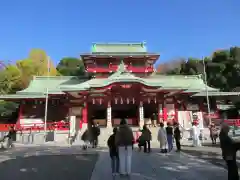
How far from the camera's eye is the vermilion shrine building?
2173 centimetres

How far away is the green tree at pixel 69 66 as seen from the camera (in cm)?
6266

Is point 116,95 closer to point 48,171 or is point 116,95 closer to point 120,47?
point 120,47

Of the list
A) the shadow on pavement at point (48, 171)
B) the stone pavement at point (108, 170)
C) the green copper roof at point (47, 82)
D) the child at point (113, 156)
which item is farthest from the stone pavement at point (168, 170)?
the green copper roof at point (47, 82)

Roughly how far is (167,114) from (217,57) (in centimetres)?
2737

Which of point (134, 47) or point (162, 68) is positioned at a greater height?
point (162, 68)

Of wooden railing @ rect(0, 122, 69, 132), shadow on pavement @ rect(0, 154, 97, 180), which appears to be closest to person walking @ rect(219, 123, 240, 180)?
shadow on pavement @ rect(0, 154, 97, 180)

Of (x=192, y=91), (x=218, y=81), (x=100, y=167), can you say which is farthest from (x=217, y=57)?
(x=100, y=167)

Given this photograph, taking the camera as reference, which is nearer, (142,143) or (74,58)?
(142,143)

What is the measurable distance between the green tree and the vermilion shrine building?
31.8 m

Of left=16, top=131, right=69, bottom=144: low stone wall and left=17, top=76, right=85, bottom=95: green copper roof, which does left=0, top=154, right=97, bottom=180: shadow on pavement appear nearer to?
left=16, top=131, right=69, bottom=144: low stone wall

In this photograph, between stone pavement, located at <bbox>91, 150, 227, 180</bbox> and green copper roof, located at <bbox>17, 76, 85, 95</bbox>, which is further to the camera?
green copper roof, located at <bbox>17, 76, 85, 95</bbox>

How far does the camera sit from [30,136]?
20703mm

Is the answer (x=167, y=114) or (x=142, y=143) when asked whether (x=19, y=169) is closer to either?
(x=142, y=143)

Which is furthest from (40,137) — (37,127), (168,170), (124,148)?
(124,148)
